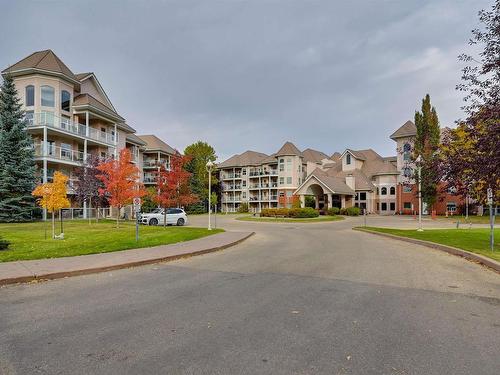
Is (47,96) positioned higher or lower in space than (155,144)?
higher

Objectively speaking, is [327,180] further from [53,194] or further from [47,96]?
[53,194]

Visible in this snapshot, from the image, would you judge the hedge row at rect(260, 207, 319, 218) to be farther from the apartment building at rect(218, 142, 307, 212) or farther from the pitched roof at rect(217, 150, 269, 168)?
the pitched roof at rect(217, 150, 269, 168)

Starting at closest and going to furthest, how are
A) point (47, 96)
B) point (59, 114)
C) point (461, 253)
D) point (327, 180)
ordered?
point (461, 253) < point (47, 96) < point (59, 114) < point (327, 180)

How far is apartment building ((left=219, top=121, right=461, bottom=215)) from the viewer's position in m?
55.5

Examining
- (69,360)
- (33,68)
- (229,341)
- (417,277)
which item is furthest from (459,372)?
(33,68)

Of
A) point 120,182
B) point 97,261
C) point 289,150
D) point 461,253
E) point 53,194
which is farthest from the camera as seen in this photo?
point 289,150

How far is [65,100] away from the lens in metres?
36.6

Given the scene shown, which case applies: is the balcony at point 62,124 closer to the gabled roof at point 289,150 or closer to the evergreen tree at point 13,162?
the evergreen tree at point 13,162

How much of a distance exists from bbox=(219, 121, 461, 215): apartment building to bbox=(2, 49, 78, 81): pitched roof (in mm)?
34846

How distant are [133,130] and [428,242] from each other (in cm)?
4114

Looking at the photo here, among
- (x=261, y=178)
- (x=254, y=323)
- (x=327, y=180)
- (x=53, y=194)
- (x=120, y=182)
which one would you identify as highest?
(x=261, y=178)

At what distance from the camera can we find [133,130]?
47500 millimetres

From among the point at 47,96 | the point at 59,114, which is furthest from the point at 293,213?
the point at 47,96

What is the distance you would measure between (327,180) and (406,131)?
66.9ft
